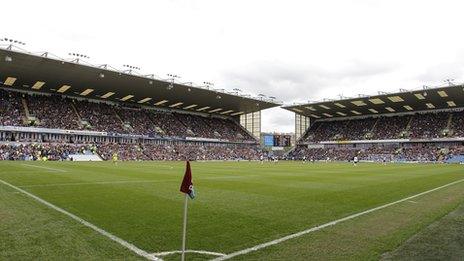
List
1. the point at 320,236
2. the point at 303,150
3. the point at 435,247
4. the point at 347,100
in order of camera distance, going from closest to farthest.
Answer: the point at 435,247, the point at 320,236, the point at 347,100, the point at 303,150

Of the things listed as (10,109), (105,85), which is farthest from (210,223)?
(10,109)

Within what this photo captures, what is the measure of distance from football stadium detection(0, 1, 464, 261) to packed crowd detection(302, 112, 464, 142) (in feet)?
1.27

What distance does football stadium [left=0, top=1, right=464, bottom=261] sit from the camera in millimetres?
8023

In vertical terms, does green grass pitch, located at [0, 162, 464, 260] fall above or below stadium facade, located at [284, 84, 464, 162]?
below

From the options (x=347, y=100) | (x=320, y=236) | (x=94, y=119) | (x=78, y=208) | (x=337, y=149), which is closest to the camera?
(x=320, y=236)

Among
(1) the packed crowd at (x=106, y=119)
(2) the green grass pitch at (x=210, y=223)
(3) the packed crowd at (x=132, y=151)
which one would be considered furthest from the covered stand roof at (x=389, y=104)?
(2) the green grass pitch at (x=210, y=223)

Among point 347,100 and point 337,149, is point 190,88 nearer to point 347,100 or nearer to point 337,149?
point 347,100

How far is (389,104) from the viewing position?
88062 millimetres

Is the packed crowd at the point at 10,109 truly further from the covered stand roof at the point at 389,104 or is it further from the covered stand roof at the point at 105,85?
the covered stand roof at the point at 389,104

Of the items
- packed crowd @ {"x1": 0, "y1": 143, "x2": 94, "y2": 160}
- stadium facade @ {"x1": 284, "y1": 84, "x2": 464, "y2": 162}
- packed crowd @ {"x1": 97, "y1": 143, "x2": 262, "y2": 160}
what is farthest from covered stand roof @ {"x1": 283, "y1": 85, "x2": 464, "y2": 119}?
packed crowd @ {"x1": 0, "y1": 143, "x2": 94, "y2": 160}

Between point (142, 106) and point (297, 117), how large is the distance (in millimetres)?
53934

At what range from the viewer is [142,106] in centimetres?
8862

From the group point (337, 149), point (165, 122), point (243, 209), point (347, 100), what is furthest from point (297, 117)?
point (243, 209)

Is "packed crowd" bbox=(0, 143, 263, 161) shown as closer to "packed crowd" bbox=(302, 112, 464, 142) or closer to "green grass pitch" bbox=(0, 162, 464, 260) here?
"packed crowd" bbox=(302, 112, 464, 142)
